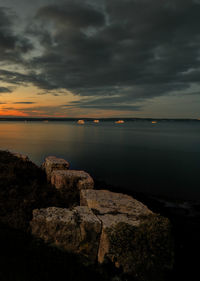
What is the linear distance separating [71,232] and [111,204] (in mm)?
1842

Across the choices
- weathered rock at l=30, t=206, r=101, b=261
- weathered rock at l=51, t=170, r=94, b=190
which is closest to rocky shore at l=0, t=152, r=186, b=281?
weathered rock at l=30, t=206, r=101, b=261

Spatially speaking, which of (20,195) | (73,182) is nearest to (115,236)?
(73,182)

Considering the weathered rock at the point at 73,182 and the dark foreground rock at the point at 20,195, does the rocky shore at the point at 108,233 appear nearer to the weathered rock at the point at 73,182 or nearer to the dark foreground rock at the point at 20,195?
the dark foreground rock at the point at 20,195

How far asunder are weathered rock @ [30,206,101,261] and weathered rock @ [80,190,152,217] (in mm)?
853

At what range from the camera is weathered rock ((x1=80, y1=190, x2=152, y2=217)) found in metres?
5.82

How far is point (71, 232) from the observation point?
4.93 m

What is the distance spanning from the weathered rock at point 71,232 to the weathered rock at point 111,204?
85 centimetres

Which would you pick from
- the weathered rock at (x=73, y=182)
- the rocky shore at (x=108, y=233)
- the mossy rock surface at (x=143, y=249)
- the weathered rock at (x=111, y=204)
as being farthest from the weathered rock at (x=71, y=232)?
the weathered rock at (x=73, y=182)

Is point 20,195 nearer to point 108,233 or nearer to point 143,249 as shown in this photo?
point 108,233

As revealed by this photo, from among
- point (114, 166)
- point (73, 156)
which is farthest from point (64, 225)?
point (73, 156)

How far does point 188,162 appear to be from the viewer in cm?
2719

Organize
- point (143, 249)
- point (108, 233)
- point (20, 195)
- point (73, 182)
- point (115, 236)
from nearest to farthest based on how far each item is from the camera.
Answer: point (143, 249) < point (115, 236) < point (108, 233) < point (20, 195) < point (73, 182)

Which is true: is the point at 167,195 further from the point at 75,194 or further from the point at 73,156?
the point at 73,156

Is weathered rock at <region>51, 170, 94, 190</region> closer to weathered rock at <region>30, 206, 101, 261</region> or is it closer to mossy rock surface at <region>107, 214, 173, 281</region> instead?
weathered rock at <region>30, 206, 101, 261</region>
